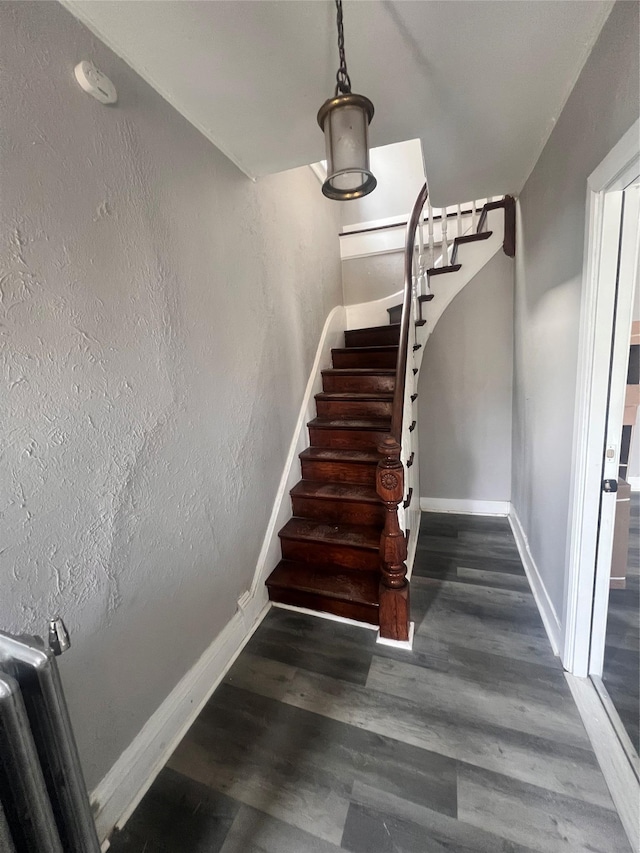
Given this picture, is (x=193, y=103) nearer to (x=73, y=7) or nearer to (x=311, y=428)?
(x=73, y=7)

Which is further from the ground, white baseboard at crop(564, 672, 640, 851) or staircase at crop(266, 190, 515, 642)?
staircase at crop(266, 190, 515, 642)

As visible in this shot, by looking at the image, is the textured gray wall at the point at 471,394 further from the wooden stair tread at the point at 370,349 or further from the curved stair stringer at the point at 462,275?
the wooden stair tread at the point at 370,349

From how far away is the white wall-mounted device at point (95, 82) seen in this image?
99cm

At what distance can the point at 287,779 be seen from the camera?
1.19 meters

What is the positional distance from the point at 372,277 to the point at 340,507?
2557mm

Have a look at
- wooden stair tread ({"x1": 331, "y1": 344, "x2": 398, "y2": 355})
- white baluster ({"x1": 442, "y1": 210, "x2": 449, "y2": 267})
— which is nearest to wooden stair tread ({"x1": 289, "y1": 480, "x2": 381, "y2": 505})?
wooden stair tread ({"x1": 331, "y1": 344, "x2": 398, "y2": 355})

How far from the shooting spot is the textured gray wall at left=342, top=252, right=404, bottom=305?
352 cm

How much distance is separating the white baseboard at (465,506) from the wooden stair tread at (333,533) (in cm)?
133

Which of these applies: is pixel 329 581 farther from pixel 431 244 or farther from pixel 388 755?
pixel 431 244

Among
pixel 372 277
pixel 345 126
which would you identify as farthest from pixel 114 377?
pixel 372 277

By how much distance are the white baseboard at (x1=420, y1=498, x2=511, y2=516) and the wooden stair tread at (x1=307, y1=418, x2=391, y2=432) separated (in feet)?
3.93

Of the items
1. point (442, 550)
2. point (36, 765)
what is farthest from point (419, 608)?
point (36, 765)

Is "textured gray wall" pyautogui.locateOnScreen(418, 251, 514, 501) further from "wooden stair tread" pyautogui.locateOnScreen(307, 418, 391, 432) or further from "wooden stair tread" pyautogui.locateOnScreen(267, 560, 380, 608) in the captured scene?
"wooden stair tread" pyautogui.locateOnScreen(267, 560, 380, 608)

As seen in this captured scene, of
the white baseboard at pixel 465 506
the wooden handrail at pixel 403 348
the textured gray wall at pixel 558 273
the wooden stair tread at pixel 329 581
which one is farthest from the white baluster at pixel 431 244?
the wooden stair tread at pixel 329 581
